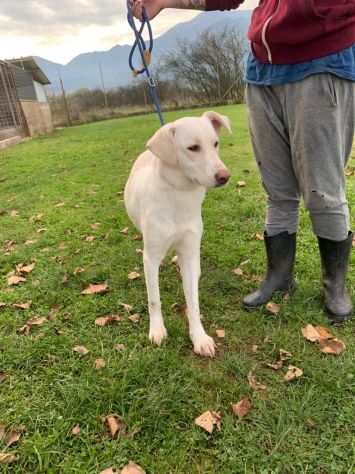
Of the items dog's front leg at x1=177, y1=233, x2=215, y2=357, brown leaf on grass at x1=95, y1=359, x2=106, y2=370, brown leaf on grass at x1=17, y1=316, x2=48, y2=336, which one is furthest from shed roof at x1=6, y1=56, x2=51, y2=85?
brown leaf on grass at x1=95, y1=359, x2=106, y2=370

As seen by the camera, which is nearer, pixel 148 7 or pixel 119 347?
pixel 119 347

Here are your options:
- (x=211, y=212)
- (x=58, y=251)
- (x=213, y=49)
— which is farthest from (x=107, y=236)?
(x=213, y=49)

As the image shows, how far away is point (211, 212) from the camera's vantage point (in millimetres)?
4352

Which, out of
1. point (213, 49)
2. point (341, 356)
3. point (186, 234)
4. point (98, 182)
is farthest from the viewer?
point (213, 49)

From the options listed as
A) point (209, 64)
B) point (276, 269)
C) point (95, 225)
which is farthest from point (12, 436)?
point (209, 64)

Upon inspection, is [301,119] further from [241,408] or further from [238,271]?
[241,408]

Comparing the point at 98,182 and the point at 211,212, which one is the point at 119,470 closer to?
the point at 211,212

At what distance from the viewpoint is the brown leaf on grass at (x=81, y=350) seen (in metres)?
2.27

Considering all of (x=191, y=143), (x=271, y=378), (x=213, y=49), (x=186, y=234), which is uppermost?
(x=213, y=49)

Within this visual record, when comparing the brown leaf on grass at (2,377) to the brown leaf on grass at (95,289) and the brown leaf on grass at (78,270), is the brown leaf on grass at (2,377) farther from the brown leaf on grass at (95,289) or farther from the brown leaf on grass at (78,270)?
the brown leaf on grass at (78,270)

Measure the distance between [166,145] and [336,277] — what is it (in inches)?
54.6

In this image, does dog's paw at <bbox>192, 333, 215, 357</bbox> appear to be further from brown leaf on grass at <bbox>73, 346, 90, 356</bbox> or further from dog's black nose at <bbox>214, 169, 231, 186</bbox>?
dog's black nose at <bbox>214, 169, 231, 186</bbox>

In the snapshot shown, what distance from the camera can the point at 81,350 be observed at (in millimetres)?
2287

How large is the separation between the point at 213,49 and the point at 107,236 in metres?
31.4
